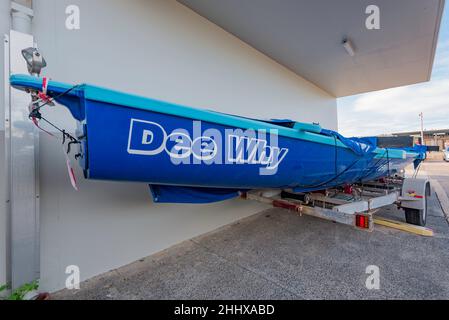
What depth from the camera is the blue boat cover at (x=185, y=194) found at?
1842mm

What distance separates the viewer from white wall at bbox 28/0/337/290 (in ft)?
5.76

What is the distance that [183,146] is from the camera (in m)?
1.42

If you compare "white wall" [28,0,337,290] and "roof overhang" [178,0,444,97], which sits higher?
"roof overhang" [178,0,444,97]

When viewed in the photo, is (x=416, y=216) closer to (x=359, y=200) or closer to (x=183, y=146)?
(x=359, y=200)

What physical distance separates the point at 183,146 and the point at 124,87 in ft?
4.15

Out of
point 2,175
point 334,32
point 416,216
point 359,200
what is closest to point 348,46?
point 334,32

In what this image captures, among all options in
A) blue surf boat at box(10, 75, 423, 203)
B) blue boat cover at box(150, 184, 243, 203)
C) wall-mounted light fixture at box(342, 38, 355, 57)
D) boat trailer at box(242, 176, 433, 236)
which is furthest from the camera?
wall-mounted light fixture at box(342, 38, 355, 57)

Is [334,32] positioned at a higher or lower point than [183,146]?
higher

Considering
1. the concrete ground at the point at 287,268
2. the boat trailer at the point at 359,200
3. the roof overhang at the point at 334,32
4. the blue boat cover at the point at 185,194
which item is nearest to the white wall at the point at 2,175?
the concrete ground at the point at 287,268

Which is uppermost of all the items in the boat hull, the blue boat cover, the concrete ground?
the boat hull

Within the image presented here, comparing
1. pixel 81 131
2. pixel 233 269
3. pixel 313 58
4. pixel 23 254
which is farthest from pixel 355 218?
pixel 313 58

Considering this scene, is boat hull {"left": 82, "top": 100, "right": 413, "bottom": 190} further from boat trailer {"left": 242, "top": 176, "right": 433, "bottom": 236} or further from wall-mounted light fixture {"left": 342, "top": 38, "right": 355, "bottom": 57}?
wall-mounted light fixture {"left": 342, "top": 38, "right": 355, "bottom": 57}

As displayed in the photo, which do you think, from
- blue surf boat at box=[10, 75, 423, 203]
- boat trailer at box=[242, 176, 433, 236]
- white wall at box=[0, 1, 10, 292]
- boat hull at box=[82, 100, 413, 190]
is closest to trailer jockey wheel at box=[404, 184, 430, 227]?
boat trailer at box=[242, 176, 433, 236]

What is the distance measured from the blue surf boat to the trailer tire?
1684mm
